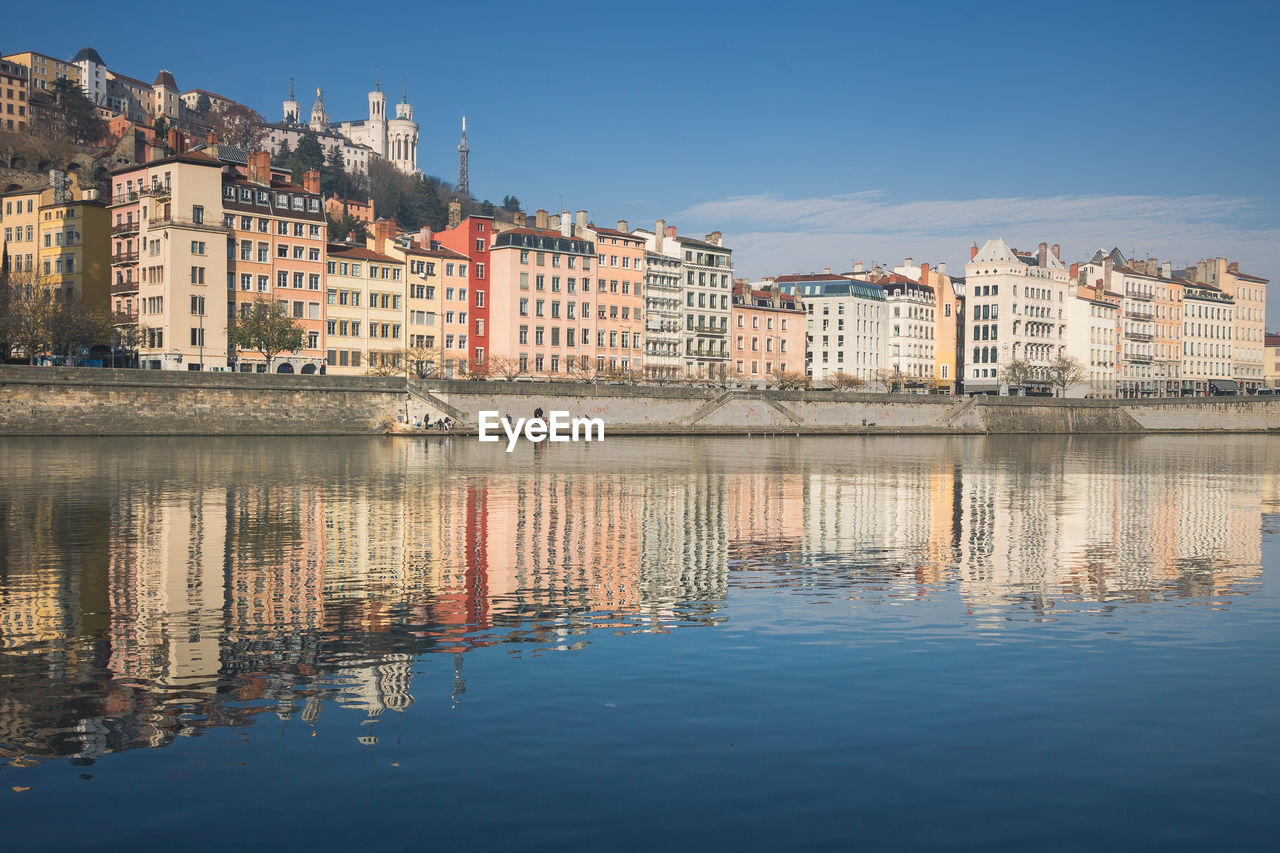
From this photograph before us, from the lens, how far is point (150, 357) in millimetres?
91375

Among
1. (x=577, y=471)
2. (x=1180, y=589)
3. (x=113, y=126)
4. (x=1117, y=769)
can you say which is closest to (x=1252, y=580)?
(x=1180, y=589)

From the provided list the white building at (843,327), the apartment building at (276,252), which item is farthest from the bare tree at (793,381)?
the apartment building at (276,252)

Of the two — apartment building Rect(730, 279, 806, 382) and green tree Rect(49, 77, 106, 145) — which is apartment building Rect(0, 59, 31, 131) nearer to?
green tree Rect(49, 77, 106, 145)

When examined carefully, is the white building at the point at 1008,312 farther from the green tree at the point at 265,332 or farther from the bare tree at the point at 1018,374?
the green tree at the point at 265,332

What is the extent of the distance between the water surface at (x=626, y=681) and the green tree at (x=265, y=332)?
58.2m

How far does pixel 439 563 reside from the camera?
23.0 m

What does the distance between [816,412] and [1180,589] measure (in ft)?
296

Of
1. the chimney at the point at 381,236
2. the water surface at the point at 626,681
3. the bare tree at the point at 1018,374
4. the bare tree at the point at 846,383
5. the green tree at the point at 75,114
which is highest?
the green tree at the point at 75,114

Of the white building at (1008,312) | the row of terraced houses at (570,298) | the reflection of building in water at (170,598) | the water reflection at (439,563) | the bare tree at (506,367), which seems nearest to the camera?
the water reflection at (439,563)

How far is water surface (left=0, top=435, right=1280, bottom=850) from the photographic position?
10.0 metres

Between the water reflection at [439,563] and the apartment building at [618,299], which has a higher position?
the apartment building at [618,299]

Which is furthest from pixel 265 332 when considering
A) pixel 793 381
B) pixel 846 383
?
pixel 846 383

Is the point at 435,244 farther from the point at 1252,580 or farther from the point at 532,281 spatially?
the point at 1252,580

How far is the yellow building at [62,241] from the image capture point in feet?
330
